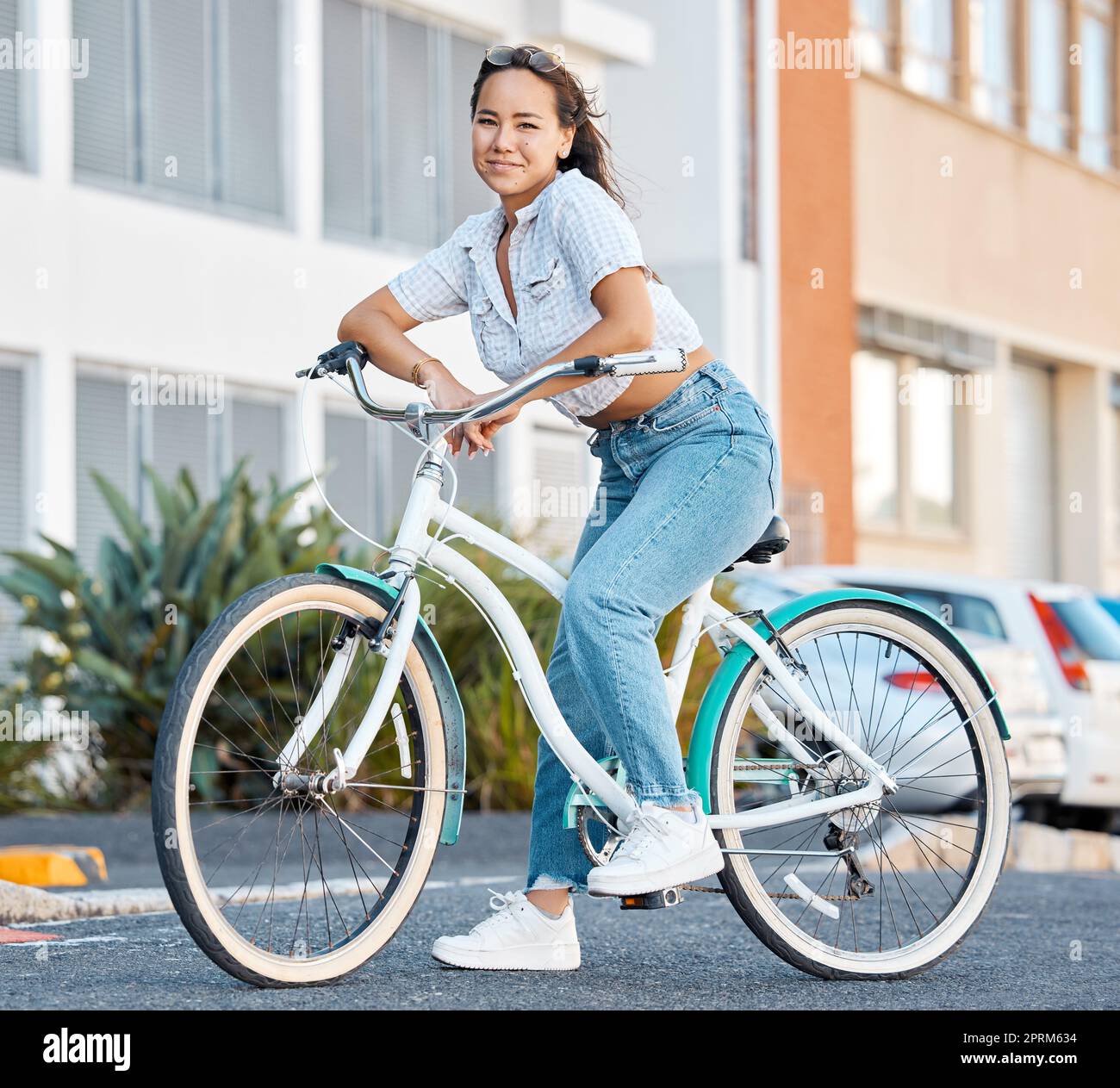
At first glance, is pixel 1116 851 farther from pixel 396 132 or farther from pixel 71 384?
pixel 396 132

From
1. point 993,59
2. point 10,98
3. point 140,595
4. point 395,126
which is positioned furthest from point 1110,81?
point 140,595

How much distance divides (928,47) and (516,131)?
69.4 feet

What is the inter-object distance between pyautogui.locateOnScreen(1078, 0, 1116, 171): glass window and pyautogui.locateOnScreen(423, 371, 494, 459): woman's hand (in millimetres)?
24802

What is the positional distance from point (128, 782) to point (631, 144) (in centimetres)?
1145

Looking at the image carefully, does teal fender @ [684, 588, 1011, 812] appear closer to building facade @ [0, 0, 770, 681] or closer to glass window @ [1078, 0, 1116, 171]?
building facade @ [0, 0, 770, 681]

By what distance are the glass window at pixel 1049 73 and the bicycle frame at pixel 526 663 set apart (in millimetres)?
23101

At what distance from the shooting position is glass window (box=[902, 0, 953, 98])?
78.2ft

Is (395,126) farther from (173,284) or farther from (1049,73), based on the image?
(1049,73)

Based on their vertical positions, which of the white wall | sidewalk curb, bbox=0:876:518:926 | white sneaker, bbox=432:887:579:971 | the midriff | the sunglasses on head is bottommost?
sidewalk curb, bbox=0:876:518:926

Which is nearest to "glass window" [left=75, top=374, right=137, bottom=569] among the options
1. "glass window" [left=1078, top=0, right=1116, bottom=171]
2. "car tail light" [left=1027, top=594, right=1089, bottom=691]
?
"car tail light" [left=1027, top=594, right=1089, bottom=691]

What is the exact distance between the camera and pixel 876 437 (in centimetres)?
2359

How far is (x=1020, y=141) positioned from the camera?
25.5 meters

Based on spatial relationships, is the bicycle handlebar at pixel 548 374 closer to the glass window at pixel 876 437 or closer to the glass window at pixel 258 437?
the glass window at pixel 258 437
